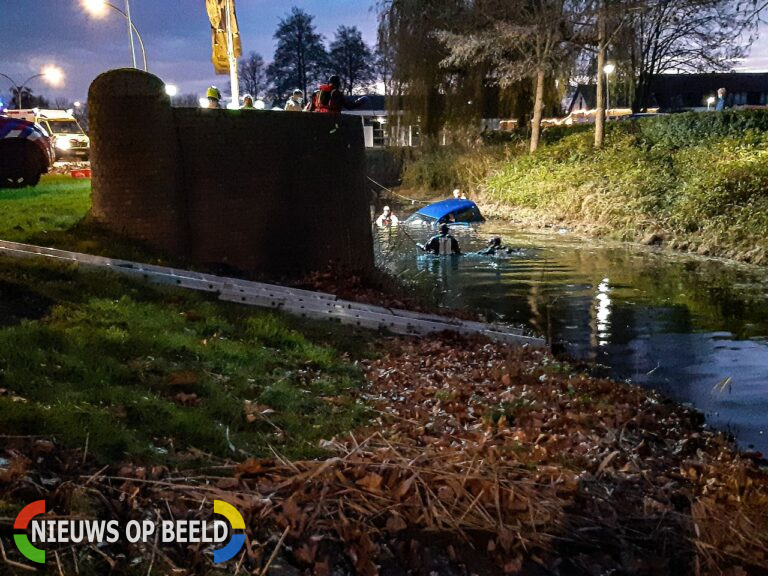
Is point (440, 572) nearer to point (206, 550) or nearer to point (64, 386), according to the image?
point (206, 550)

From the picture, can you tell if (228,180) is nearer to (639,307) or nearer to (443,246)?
(639,307)

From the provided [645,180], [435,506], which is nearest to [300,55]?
[645,180]

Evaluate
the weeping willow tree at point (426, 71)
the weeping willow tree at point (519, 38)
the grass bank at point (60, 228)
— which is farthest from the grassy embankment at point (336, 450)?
the weeping willow tree at point (426, 71)

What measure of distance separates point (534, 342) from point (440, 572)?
7.49 meters

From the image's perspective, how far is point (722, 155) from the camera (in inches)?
1008

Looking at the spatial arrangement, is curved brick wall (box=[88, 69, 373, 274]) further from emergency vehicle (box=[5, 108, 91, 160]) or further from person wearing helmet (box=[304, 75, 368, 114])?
emergency vehicle (box=[5, 108, 91, 160])

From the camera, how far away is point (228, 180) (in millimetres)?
12086

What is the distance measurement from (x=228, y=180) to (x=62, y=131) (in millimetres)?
23673

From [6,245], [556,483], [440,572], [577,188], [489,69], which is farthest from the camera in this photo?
[489,69]

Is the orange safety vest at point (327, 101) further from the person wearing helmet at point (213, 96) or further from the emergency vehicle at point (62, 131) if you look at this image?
the emergency vehicle at point (62, 131)

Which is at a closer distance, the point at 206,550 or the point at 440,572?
the point at 206,550

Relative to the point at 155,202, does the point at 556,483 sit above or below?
below

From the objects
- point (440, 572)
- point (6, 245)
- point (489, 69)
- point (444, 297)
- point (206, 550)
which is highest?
point (489, 69)

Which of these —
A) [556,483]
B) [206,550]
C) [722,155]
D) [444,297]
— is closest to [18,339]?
[206,550]
